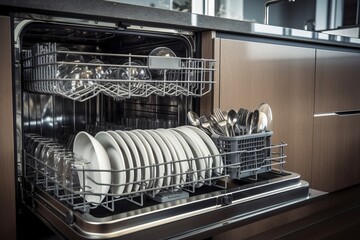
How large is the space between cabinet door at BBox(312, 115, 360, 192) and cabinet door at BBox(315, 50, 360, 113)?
0.20 feet

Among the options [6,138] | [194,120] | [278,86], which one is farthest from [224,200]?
[278,86]

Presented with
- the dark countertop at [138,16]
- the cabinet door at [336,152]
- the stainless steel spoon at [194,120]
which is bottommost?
the cabinet door at [336,152]

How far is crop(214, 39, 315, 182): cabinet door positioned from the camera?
1314mm

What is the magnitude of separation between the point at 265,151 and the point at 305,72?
27.4 inches

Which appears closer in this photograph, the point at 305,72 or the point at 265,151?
the point at 265,151

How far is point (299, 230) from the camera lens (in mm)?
1729

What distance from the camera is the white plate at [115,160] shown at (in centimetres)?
83

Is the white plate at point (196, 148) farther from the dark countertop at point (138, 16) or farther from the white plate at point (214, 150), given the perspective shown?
the dark countertop at point (138, 16)

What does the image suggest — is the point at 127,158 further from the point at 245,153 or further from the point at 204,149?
the point at 245,153

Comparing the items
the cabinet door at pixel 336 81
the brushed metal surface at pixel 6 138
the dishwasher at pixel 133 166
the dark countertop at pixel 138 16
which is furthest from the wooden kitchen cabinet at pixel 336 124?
the brushed metal surface at pixel 6 138

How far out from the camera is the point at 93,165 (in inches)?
35.2

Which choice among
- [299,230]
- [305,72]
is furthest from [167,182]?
[299,230]

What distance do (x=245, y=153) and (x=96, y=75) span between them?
0.49 m

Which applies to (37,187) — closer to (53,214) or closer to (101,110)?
(53,214)
